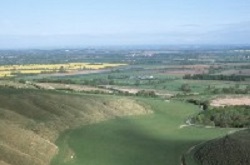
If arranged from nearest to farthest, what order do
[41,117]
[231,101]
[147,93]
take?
[41,117] < [231,101] < [147,93]

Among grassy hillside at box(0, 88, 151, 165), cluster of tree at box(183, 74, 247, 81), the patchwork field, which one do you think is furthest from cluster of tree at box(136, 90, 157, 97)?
cluster of tree at box(183, 74, 247, 81)

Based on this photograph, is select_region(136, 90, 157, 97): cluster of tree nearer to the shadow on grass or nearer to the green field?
the green field

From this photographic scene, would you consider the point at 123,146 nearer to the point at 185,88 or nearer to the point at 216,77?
the point at 185,88

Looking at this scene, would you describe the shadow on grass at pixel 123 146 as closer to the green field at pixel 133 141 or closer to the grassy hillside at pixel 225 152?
the green field at pixel 133 141

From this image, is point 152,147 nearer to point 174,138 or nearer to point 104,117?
point 174,138

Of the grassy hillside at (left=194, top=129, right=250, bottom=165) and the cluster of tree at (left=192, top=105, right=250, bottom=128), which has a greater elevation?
the grassy hillside at (left=194, top=129, right=250, bottom=165)

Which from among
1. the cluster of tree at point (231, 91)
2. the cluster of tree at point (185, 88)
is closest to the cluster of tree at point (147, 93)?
the cluster of tree at point (185, 88)

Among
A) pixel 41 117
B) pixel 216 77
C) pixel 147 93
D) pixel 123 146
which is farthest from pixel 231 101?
pixel 216 77
